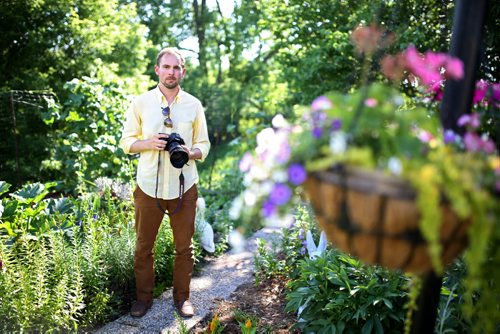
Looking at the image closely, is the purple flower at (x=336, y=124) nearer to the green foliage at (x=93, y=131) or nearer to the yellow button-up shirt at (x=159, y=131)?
the yellow button-up shirt at (x=159, y=131)

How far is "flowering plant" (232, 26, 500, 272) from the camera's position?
2.92 ft

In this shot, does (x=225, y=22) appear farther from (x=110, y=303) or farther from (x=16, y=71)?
(x=110, y=303)

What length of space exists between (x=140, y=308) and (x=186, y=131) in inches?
44.9

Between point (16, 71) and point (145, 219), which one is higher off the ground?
point (16, 71)

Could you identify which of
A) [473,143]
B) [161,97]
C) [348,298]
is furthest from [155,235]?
[473,143]

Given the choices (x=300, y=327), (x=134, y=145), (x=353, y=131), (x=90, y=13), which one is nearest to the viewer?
(x=353, y=131)

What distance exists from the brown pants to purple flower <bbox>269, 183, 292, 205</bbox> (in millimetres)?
1790

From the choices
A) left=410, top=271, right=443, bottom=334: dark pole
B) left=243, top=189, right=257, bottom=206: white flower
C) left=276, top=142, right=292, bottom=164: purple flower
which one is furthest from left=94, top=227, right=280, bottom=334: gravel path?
left=276, top=142, right=292, bottom=164: purple flower

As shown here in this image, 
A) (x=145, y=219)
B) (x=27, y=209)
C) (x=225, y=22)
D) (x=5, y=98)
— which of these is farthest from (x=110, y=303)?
(x=225, y=22)

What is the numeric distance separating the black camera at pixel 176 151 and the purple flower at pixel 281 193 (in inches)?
62.2

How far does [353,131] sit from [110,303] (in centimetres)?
247

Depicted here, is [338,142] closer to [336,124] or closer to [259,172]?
[336,124]

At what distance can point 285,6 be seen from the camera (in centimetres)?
662

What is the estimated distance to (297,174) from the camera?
1021mm
